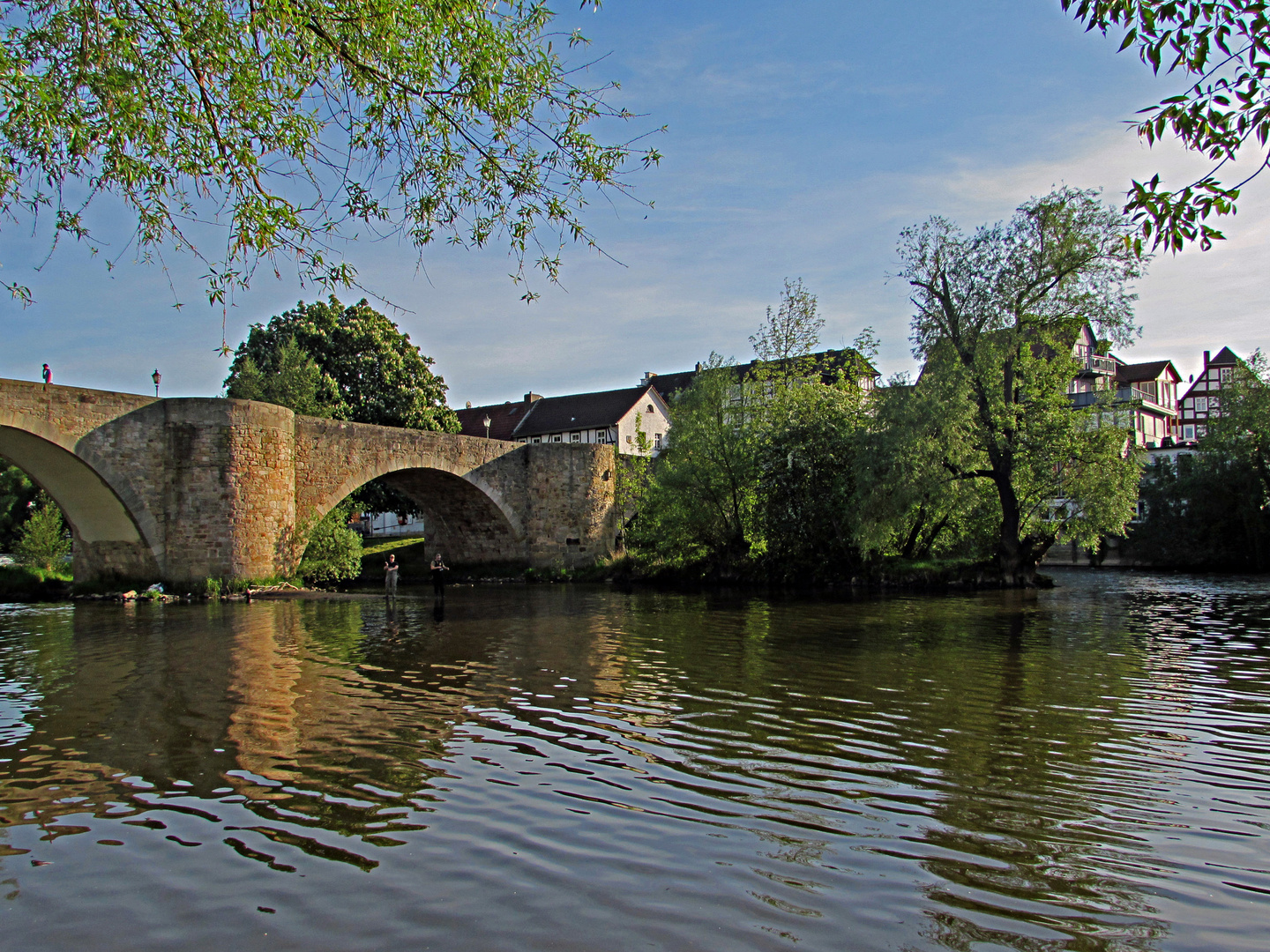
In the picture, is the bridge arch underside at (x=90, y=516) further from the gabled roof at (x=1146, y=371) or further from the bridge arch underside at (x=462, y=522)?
the gabled roof at (x=1146, y=371)

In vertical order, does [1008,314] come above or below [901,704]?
above

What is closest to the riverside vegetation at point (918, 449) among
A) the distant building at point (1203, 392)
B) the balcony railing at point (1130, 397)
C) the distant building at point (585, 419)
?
the balcony railing at point (1130, 397)

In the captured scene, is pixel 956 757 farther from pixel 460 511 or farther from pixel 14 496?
pixel 14 496

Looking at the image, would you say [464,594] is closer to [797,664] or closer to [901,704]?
[797,664]

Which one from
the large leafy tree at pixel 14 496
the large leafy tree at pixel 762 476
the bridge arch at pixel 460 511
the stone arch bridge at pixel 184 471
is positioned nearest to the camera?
the stone arch bridge at pixel 184 471

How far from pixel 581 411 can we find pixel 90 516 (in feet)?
124

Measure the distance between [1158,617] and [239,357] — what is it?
35.3 m

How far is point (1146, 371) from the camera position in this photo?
5759cm

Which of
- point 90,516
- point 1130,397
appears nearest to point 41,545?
point 90,516

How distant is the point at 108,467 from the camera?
21172 millimetres

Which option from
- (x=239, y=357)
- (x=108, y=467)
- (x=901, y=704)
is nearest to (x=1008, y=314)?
(x=901, y=704)

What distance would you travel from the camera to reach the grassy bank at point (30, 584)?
23656mm

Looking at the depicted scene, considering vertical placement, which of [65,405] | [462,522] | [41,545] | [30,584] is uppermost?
[65,405]

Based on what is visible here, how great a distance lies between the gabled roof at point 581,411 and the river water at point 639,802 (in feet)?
150
